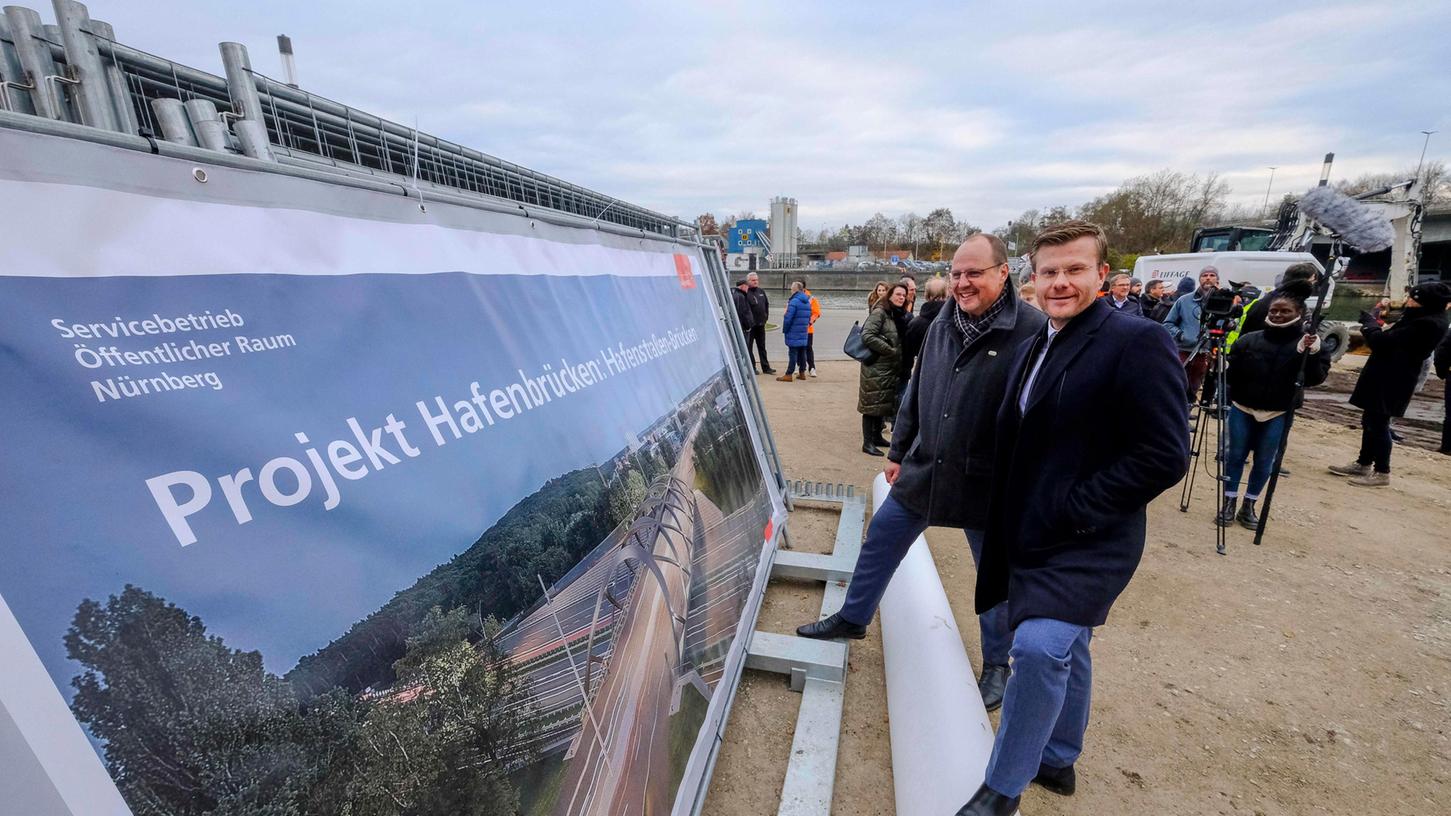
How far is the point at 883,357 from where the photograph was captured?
5512 mm

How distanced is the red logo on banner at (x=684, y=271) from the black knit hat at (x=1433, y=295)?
6653 mm

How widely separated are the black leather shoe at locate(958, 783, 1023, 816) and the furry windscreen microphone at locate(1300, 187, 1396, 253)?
482 centimetres

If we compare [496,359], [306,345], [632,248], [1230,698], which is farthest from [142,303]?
[1230,698]

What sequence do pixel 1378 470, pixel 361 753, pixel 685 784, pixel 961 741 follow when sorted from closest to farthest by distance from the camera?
pixel 361 753
pixel 685 784
pixel 961 741
pixel 1378 470

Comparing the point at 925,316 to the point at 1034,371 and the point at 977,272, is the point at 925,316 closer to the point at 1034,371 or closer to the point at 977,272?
the point at 977,272

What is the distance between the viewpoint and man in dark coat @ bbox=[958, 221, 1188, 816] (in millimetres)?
1639

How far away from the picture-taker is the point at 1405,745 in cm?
255

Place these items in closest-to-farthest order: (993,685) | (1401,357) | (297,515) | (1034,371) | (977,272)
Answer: (297,515), (1034,371), (977,272), (993,685), (1401,357)

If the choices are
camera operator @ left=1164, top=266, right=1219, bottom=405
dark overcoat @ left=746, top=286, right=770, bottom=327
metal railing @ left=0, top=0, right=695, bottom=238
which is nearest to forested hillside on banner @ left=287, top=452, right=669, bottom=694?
metal railing @ left=0, top=0, right=695, bottom=238

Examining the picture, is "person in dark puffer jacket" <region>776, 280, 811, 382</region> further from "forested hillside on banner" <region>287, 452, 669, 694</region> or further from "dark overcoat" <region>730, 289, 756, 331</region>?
"forested hillside on banner" <region>287, 452, 669, 694</region>

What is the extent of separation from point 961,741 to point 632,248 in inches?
92.6

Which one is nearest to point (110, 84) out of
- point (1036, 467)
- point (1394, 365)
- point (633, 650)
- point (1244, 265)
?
point (633, 650)

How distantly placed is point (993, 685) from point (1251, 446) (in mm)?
3612

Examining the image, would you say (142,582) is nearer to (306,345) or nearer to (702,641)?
(306,345)
